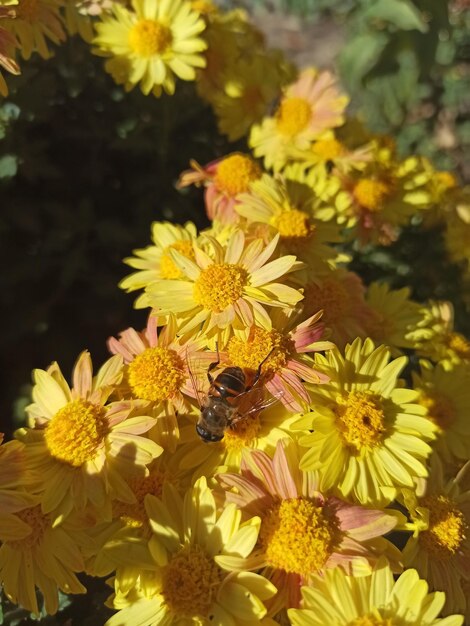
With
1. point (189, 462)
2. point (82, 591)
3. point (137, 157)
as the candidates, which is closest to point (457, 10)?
point (137, 157)

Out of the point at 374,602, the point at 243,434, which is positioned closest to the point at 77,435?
the point at 243,434

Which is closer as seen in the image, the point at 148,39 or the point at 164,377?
the point at 164,377

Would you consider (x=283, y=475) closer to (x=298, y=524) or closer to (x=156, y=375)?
(x=298, y=524)

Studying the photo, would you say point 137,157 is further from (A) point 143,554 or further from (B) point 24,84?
(A) point 143,554

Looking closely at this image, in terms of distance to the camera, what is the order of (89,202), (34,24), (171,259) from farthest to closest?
(89,202) → (34,24) → (171,259)

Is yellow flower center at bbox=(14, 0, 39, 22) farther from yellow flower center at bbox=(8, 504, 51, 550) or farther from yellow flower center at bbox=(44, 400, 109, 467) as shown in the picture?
yellow flower center at bbox=(8, 504, 51, 550)
